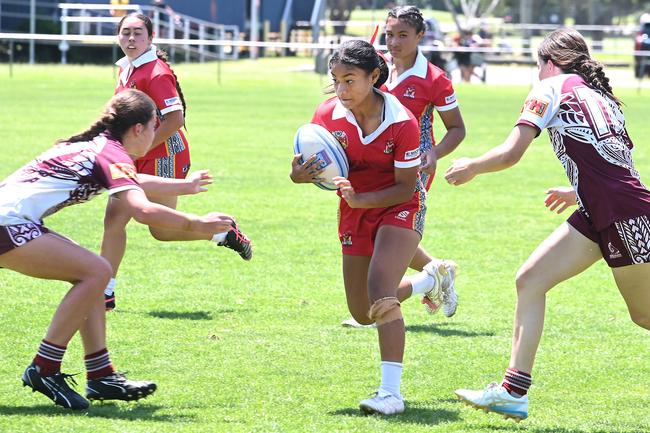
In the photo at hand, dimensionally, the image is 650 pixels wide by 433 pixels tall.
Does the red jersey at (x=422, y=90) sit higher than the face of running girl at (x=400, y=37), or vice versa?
the face of running girl at (x=400, y=37)

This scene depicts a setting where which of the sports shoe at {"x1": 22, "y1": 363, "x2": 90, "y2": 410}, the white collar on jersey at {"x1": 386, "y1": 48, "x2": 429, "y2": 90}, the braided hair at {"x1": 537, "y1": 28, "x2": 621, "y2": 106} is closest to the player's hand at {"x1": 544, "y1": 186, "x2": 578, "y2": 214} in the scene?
the braided hair at {"x1": 537, "y1": 28, "x2": 621, "y2": 106}

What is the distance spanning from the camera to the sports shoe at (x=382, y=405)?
229 inches

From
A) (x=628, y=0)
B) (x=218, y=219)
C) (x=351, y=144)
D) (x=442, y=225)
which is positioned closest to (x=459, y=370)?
(x=351, y=144)

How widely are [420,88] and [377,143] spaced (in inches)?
81.7

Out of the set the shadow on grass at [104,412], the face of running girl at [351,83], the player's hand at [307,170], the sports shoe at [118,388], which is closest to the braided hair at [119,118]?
the player's hand at [307,170]

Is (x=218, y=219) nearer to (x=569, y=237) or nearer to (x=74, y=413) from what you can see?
(x=74, y=413)

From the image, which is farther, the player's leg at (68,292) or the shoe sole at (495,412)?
the shoe sole at (495,412)

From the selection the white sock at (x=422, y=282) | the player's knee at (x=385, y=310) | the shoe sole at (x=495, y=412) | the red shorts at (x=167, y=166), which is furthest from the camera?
the red shorts at (x=167, y=166)

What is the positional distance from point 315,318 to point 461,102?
78.2ft

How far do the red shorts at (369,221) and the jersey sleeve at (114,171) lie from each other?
4.28ft

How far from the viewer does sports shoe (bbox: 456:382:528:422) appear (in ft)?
18.7

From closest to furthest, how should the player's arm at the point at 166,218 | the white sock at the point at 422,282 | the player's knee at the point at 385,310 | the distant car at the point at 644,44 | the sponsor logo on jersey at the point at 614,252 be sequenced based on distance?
the player's arm at the point at 166,218 < the sponsor logo on jersey at the point at 614,252 < the player's knee at the point at 385,310 < the white sock at the point at 422,282 < the distant car at the point at 644,44

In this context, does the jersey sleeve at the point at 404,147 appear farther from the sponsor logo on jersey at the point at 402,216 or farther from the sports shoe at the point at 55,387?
the sports shoe at the point at 55,387

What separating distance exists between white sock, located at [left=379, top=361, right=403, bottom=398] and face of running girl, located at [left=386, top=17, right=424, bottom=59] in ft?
9.30
